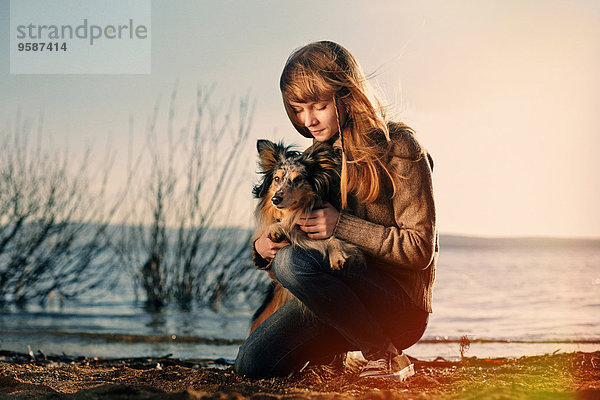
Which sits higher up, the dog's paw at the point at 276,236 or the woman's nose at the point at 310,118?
the woman's nose at the point at 310,118

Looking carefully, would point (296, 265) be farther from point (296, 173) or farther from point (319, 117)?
point (319, 117)

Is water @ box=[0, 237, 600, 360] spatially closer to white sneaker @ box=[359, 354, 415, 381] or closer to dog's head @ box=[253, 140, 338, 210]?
white sneaker @ box=[359, 354, 415, 381]

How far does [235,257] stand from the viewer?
6.66 metres

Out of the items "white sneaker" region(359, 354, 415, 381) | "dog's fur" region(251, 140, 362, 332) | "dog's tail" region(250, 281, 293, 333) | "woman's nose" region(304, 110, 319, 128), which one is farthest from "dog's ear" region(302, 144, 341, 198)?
"white sneaker" region(359, 354, 415, 381)

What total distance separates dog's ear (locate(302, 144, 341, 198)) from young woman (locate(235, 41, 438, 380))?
0.06m

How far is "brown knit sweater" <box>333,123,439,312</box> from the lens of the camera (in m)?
2.31

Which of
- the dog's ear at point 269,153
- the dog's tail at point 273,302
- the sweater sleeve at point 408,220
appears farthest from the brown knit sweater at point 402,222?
the dog's tail at point 273,302

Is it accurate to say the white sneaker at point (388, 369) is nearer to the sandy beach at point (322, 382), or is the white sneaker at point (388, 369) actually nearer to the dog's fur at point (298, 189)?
the sandy beach at point (322, 382)

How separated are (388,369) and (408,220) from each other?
2.11ft

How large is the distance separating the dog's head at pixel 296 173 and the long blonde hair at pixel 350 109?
0.12m

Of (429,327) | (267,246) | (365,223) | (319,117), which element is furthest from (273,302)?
(429,327)

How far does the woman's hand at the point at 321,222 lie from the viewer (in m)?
2.44

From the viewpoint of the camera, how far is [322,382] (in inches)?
97.5

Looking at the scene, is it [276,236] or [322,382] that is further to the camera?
[276,236]
